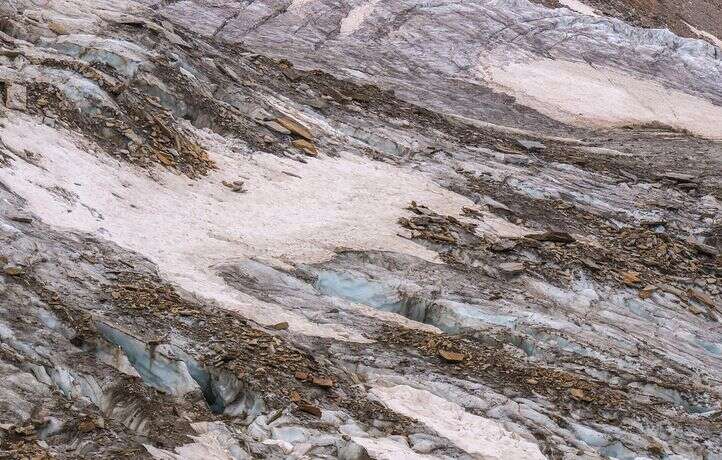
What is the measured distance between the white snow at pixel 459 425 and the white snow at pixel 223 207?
2016 millimetres

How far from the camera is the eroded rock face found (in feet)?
40.9

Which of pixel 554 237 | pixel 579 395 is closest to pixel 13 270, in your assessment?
pixel 579 395

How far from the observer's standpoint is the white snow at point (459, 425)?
13.3 meters

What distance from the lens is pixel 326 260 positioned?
19.2 m

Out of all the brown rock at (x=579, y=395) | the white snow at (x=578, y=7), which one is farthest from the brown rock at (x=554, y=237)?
the white snow at (x=578, y=7)

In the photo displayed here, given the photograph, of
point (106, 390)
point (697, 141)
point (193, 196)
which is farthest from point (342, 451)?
point (697, 141)

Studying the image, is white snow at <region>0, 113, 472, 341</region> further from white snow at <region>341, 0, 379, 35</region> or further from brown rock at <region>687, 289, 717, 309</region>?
white snow at <region>341, 0, 379, 35</region>

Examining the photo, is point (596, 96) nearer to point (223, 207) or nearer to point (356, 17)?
point (356, 17)

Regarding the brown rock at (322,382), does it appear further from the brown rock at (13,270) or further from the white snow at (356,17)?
the white snow at (356,17)

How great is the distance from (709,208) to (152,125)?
1715cm

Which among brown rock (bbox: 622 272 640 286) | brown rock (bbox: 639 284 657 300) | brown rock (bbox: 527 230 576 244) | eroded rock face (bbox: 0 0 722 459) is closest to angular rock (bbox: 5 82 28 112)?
eroded rock face (bbox: 0 0 722 459)

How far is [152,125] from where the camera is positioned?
74.6ft

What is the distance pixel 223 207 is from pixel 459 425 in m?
9.22

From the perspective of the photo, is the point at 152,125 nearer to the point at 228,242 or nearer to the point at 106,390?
the point at 228,242
